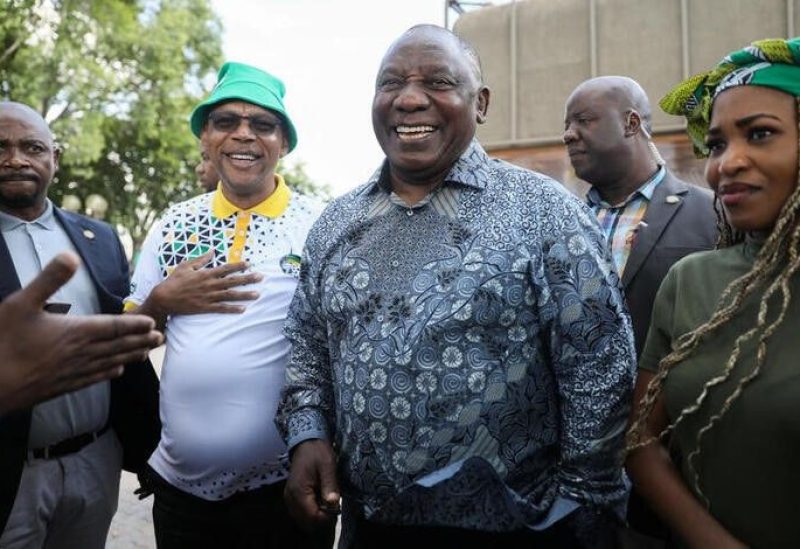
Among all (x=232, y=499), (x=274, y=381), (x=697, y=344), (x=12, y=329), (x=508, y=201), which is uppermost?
(x=508, y=201)

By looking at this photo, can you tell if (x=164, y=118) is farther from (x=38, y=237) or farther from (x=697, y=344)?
(x=697, y=344)

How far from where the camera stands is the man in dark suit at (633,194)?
302 centimetres

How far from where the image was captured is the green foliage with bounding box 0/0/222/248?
14180mm

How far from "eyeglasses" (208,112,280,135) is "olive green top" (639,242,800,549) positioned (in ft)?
6.31

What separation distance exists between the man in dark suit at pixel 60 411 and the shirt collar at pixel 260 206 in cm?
64

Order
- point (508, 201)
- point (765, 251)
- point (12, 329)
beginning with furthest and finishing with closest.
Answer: point (508, 201) < point (765, 251) < point (12, 329)

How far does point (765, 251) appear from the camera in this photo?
1.70m

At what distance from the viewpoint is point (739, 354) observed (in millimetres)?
1670

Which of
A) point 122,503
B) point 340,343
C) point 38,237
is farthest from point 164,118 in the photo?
point 340,343

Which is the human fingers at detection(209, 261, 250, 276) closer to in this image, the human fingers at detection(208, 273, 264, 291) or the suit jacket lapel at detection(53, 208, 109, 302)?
the human fingers at detection(208, 273, 264, 291)

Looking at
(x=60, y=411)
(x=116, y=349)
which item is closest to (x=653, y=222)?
(x=116, y=349)

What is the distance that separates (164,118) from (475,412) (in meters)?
19.0

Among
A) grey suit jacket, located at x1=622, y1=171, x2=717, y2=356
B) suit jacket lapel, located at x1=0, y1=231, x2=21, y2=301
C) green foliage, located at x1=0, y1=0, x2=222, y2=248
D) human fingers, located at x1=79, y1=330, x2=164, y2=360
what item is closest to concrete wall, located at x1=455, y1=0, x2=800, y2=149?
grey suit jacket, located at x1=622, y1=171, x2=717, y2=356

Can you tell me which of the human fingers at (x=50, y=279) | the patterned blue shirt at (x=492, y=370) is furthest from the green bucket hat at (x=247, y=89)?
the human fingers at (x=50, y=279)
